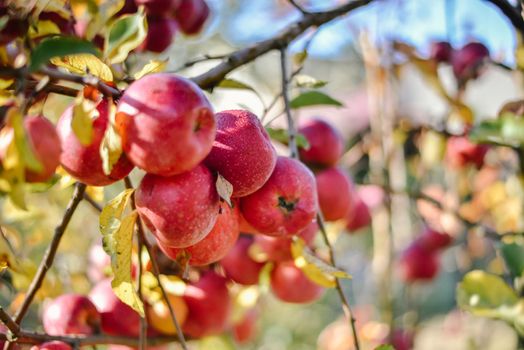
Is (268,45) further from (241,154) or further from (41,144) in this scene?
(41,144)

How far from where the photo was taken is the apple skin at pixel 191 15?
1.00m

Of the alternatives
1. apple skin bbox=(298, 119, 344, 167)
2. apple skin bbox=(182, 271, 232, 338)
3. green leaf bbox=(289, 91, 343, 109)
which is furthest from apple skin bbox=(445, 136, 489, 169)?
apple skin bbox=(182, 271, 232, 338)

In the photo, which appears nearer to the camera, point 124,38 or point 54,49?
point 54,49

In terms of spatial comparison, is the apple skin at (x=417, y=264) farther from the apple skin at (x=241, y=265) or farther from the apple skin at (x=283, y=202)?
the apple skin at (x=283, y=202)

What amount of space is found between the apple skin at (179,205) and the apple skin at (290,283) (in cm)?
38

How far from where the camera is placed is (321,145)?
37.8 inches

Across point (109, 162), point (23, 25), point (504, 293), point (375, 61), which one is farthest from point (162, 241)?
point (375, 61)

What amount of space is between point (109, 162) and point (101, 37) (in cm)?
40

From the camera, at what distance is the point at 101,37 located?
0.83m

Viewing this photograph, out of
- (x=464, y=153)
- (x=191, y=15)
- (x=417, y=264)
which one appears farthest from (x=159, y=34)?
(x=417, y=264)

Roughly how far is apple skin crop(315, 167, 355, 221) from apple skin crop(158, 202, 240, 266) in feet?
1.03

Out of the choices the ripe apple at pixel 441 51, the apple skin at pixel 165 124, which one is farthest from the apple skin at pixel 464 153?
the apple skin at pixel 165 124

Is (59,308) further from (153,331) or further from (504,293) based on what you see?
(504,293)

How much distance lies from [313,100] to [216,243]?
328 millimetres
